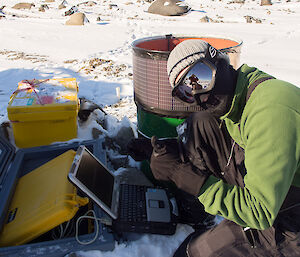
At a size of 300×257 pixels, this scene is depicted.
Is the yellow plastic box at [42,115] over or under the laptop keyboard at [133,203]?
over

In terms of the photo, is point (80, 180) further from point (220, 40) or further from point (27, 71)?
point (27, 71)

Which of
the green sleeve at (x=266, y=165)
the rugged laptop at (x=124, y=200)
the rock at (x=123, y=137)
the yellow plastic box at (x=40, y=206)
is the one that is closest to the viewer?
the green sleeve at (x=266, y=165)

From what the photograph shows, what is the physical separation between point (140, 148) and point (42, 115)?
1.00 metres

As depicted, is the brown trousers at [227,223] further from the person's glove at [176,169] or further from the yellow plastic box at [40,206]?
the yellow plastic box at [40,206]

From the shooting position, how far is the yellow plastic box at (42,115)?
2.54 metres

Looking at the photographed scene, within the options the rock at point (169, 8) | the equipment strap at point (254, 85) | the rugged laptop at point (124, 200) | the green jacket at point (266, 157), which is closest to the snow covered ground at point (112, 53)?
the rugged laptop at point (124, 200)

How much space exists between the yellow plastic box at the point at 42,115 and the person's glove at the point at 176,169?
123 centimetres

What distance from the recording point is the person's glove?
1625 mm

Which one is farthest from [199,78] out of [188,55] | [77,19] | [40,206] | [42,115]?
[77,19]

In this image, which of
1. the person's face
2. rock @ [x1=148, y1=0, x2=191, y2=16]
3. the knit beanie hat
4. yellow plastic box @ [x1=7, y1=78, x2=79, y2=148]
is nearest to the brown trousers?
the person's face

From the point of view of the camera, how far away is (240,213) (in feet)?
4.61

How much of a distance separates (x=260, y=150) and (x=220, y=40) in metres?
1.94

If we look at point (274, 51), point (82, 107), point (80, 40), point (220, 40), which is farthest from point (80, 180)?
point (80, 40)

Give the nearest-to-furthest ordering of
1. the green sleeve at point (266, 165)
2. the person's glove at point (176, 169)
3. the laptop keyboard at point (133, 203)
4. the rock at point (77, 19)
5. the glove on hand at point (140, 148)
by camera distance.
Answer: the green sleeve at point (266, 165) < the person's glove at point (176, 169) < the laptop keyboard at point (133, 203) < the glove on hand at point (140, 148) < the rock at point (77, 19)
